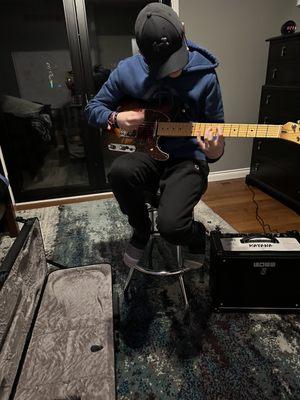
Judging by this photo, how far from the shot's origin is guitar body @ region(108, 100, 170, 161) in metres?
1.32

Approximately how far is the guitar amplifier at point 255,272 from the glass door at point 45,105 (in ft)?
6.09

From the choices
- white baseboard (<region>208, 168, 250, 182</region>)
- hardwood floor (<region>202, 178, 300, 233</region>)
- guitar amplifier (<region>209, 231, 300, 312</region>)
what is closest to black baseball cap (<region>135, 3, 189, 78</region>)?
guitar amplifier (<region>209, 231, 300, 312</region>)

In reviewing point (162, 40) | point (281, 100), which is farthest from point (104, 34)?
point (162, 40)

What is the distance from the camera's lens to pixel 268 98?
2.56m

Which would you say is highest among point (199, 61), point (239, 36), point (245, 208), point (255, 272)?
point (239, 36)

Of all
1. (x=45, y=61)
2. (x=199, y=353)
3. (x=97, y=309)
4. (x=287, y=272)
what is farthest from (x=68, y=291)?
→ (x=45, y=61)

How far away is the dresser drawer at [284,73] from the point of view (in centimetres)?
226

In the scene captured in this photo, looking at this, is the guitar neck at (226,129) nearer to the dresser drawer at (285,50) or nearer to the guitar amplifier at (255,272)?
the guitar amplifier at (255,272)

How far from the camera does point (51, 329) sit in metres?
1.28

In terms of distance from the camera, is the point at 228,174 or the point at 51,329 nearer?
the point at 51,329

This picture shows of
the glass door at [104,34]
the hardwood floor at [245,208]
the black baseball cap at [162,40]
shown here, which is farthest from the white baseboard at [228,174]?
the black baseball cap at [162,40]

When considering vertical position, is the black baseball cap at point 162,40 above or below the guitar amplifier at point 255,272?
above

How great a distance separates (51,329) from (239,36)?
109 inches

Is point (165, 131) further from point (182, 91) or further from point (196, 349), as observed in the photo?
point (196, 349)
